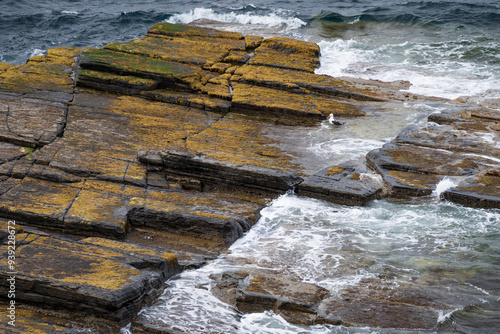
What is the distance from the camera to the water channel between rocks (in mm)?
6617

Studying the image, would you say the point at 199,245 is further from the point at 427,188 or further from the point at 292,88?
the point at 292,88

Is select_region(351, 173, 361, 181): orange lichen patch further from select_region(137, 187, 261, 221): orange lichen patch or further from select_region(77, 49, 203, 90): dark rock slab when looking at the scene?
select_region(77, 49, 203, 90): dark rock slab

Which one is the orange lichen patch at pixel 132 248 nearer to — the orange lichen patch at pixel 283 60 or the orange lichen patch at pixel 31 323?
the orange lichen patch at pixel 31 323

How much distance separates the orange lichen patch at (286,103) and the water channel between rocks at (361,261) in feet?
11.2

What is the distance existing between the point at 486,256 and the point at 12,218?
7.89 meters

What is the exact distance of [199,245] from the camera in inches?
337

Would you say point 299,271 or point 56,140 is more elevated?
point 56,140

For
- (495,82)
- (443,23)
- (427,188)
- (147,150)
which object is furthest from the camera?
(443,23)

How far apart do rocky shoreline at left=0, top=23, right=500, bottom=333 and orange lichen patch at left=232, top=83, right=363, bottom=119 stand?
0.06 m

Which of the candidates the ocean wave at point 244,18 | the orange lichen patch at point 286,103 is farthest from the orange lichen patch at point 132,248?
the ocean wave at point 244,18

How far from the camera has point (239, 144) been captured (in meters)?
12.2

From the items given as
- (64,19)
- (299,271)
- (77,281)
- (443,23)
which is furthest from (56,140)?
(64,19)

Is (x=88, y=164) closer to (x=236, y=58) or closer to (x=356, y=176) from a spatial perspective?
(x=356, y=176)

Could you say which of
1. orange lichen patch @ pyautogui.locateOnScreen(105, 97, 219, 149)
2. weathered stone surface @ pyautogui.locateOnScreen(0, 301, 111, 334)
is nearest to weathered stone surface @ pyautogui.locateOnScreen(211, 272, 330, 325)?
weathered stone surface @ pyautogui.locateOnScreen(0, 301, 111, 334)
